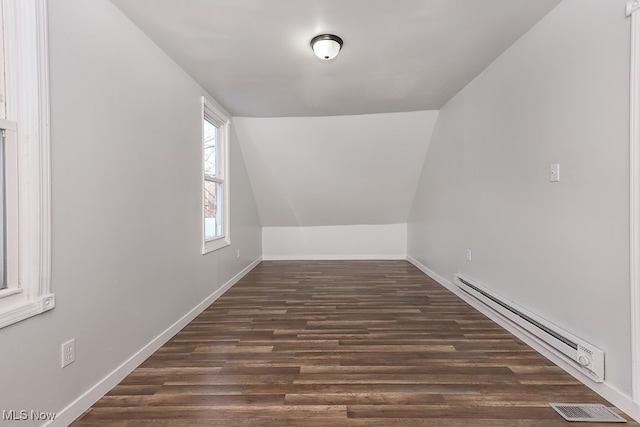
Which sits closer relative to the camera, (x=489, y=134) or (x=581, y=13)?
(x=581, y=13)

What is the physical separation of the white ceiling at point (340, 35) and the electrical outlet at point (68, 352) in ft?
6.46

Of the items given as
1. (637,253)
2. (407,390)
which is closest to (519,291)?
(637,253)

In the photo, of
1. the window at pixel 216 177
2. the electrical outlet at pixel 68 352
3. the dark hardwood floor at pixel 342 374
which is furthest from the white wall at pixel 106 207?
the window at pixel 216 177

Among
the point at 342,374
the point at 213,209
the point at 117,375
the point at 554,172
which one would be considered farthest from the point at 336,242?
the point at 117,375

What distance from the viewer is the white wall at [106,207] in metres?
1.52

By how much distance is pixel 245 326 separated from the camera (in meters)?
2.87

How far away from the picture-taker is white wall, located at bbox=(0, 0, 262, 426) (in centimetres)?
152

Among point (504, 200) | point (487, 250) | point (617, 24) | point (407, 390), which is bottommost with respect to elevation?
point (407, 390)

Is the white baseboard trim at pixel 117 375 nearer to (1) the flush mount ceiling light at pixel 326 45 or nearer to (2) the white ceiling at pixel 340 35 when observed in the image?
(2) the white ceiling at pixel 340 35

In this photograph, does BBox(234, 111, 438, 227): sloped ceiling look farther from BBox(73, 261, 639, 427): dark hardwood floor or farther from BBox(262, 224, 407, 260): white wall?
BBox(73, 261, 639, 427): dark hardwood floor

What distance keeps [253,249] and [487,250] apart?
3.77 m

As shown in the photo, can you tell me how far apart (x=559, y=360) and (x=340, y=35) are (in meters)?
2.69

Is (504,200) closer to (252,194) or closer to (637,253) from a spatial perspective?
(637,253)

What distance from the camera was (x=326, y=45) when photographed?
7.62ft
